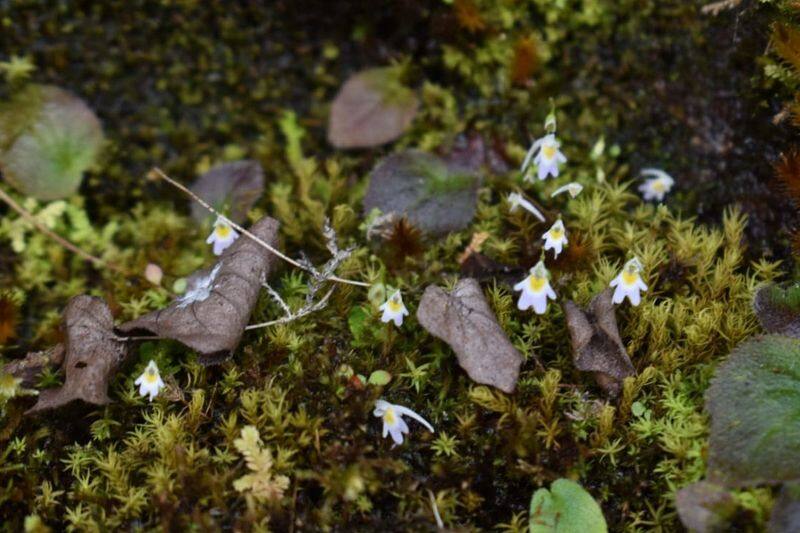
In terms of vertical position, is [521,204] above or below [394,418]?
above

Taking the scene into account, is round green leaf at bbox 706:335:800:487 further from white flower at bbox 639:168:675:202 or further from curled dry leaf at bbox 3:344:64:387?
curled dry leaf at bbox 3:344:64:387

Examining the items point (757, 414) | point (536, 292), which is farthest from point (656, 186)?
point (757, 414)

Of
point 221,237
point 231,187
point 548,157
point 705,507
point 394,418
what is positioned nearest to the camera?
point 705,507

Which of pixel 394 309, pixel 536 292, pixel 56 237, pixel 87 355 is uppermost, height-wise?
pixel 536 292

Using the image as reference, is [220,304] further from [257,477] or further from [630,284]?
[630,284]

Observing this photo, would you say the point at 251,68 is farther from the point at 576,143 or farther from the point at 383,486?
the point at 383,486

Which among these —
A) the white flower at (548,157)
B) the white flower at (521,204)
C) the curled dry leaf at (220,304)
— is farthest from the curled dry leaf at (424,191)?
the curled dry leaf at (220,304)
